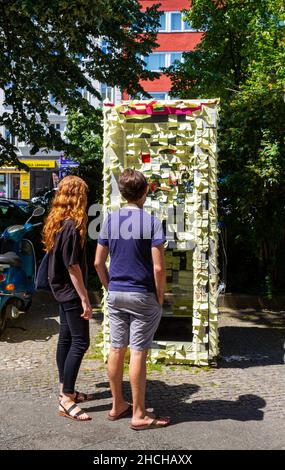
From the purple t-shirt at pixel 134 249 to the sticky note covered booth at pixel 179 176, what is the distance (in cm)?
157

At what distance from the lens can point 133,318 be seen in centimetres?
392

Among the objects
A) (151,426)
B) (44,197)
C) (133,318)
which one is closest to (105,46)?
(44,197)

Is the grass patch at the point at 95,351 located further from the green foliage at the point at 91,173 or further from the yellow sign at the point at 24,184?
the yellow sign at the point at 24,184

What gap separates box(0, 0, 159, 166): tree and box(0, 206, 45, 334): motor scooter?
284 centimetres

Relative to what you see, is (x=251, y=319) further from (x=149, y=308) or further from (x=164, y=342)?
(x=149, y=308)

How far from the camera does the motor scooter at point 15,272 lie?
640cm

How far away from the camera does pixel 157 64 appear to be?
38688 millimetres

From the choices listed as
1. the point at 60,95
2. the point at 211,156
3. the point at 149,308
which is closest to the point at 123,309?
the point at 149,308

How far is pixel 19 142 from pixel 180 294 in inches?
217

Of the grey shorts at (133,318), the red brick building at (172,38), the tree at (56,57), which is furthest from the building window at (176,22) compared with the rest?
the grey shorts at (133,318)

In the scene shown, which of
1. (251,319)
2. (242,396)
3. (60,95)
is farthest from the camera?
(60,95)

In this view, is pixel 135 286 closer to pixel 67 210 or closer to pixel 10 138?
pixel 67 210

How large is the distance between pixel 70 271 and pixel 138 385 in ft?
3.09

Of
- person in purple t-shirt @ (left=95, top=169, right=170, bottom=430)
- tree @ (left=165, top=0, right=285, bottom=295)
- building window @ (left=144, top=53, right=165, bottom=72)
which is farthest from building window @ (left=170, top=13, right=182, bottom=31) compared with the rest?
person in purple t-shirt @ (left=95, top=169, right=170, bottom=430)
